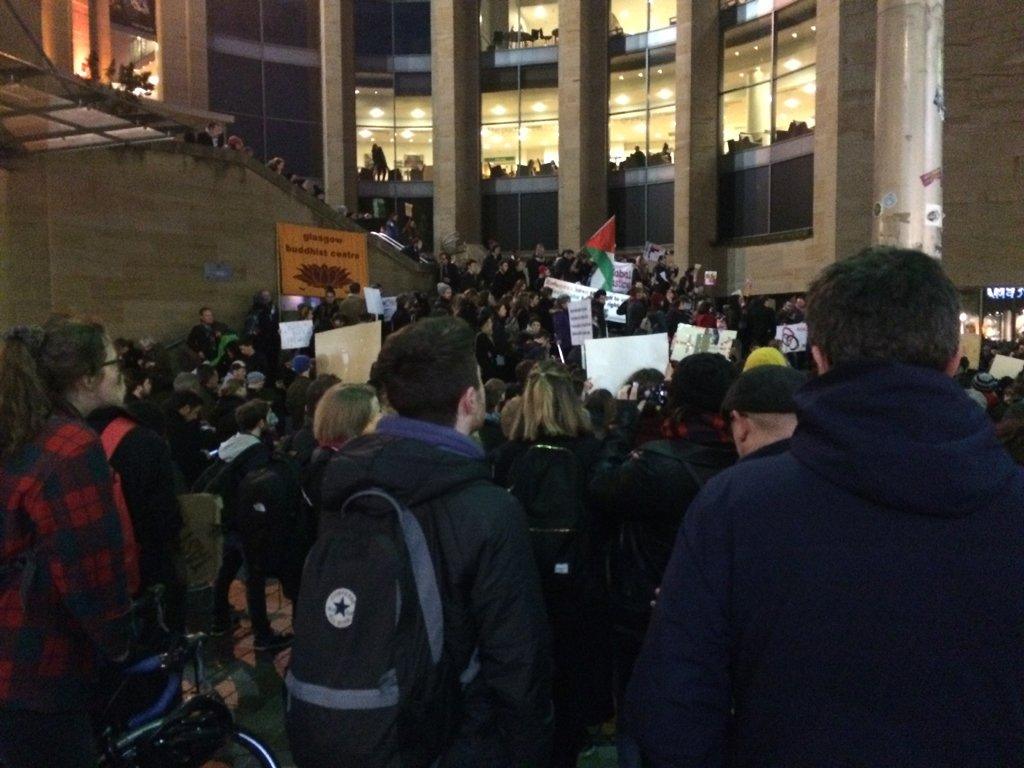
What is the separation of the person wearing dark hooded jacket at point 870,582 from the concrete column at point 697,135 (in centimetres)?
2774

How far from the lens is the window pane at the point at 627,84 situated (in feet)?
104

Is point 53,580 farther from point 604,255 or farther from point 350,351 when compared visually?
point 604,255

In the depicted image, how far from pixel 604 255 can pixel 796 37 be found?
43.3ft

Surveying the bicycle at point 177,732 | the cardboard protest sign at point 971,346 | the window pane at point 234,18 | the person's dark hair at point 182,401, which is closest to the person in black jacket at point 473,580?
the bicycle at point 177,732

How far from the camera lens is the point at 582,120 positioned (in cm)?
3119

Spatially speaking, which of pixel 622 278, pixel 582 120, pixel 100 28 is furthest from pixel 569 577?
pixel 582 120

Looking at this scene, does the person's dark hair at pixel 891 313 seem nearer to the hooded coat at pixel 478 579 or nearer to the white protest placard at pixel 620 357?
the hooded coat at pixel 478 579

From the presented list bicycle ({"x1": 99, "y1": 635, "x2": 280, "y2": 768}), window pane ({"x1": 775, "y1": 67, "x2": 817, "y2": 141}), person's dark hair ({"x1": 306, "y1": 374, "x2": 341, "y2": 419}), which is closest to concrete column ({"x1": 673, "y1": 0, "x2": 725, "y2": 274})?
window pane ({"x1": 775, "y1": 67, "x2": 817, "y2": 141})

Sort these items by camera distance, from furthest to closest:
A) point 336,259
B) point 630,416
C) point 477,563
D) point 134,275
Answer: point 336,259, point 134,275, point 630,416, point 477,563

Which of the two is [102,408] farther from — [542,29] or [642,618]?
[542,29]

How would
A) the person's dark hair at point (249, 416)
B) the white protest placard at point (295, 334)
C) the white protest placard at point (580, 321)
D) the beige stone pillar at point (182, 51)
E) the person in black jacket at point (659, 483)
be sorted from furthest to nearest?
the beige stone pillar at point (182, 51)
the white protest placard at point (295, 334)
the white protest placard at point (580, 321)
the person's dark hair at point (249, 416)
the person in black jacket at point (659, 483)

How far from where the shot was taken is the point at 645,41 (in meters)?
31.4

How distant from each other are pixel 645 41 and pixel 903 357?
32069 mm

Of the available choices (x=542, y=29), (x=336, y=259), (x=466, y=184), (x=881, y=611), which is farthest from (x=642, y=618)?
(x=542, y=29)
